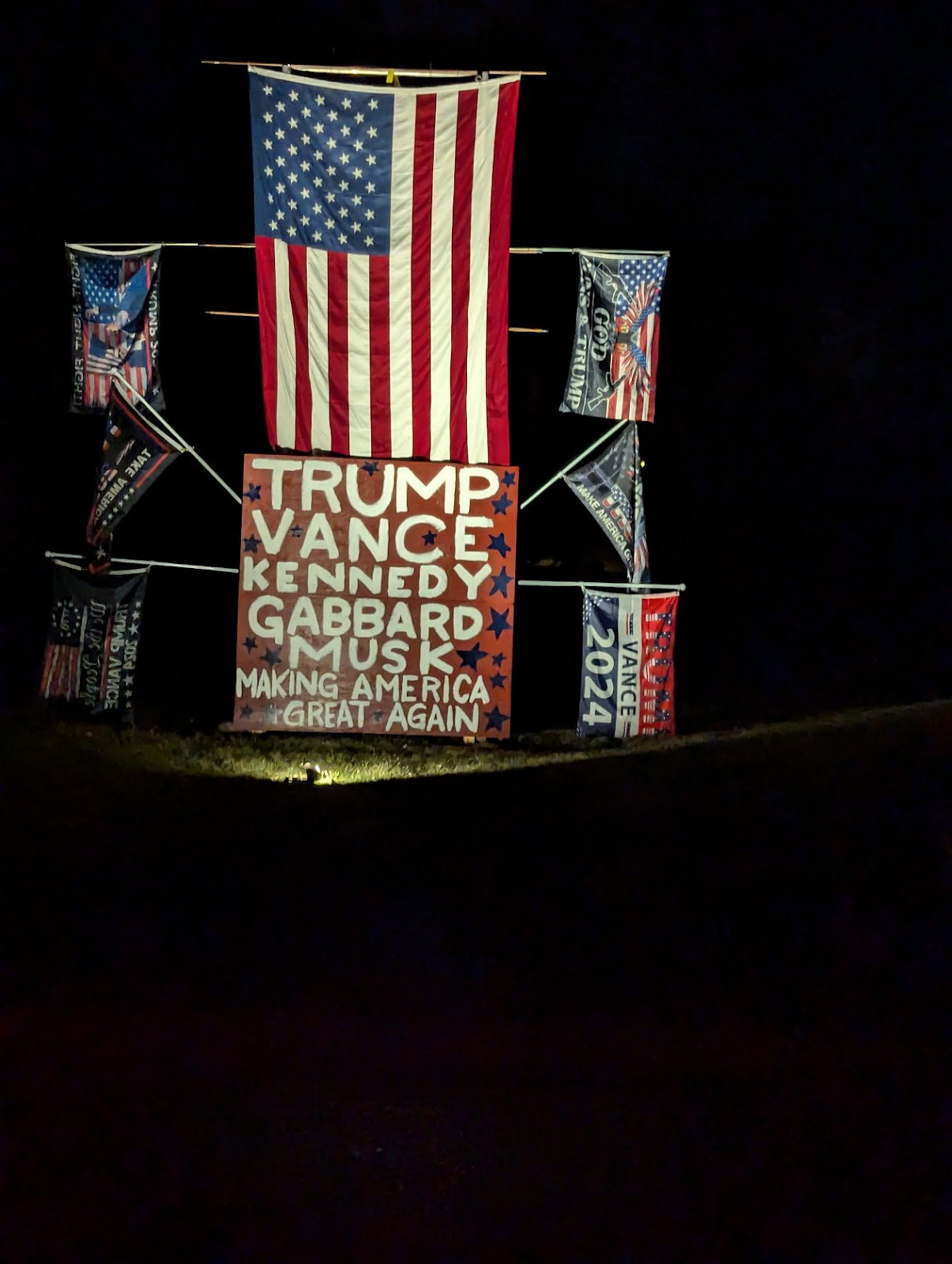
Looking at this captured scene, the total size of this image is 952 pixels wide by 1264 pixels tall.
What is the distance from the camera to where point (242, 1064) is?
22.0ft

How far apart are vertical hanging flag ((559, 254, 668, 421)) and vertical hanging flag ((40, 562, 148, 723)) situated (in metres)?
4.70

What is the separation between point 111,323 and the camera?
37.8 feet

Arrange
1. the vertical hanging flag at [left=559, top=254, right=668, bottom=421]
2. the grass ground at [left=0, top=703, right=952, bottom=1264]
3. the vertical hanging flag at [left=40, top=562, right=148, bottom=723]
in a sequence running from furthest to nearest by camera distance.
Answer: the vertical hanging flag at [left=559, top=254, right=668, bottom=421]
the vertical hanging flag at [left=40, top=562, right=148, bottom=723]
the grass ground at [left=0, top=703, right=952, bottom=1264]

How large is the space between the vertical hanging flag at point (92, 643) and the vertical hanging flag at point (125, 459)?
50 centimetres

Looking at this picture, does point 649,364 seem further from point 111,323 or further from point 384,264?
point 111,323

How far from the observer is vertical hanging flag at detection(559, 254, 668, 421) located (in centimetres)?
1166

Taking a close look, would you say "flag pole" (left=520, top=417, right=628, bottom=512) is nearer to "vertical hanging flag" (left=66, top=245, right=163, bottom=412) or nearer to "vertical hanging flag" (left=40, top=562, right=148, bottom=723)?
"vertical hanging flag" (left=66, top=245, right=163, bottom=412)

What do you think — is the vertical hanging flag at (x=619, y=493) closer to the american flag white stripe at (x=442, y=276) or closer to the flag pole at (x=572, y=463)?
the flag pole at (x=572, y=463)

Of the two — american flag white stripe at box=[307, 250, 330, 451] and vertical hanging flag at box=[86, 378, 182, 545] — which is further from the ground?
american flag white stripe at box=[307, 250, 330, 451]

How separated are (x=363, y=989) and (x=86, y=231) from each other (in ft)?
34.9

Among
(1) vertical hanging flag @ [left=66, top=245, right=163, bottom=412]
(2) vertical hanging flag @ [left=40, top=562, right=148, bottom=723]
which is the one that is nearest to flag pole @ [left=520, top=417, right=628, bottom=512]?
(1) vertical hanging flag @ [left=66, top=245, right=163, bottom=412]

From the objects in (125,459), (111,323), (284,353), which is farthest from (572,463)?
Answer: (111,323)

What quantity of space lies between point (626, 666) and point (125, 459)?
17.0 feet

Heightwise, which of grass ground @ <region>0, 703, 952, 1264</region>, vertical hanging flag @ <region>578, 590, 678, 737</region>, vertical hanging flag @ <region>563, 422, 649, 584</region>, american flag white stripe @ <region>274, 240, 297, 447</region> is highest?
american flag white stripe @ <region>274, 240, 297, 447</region>
